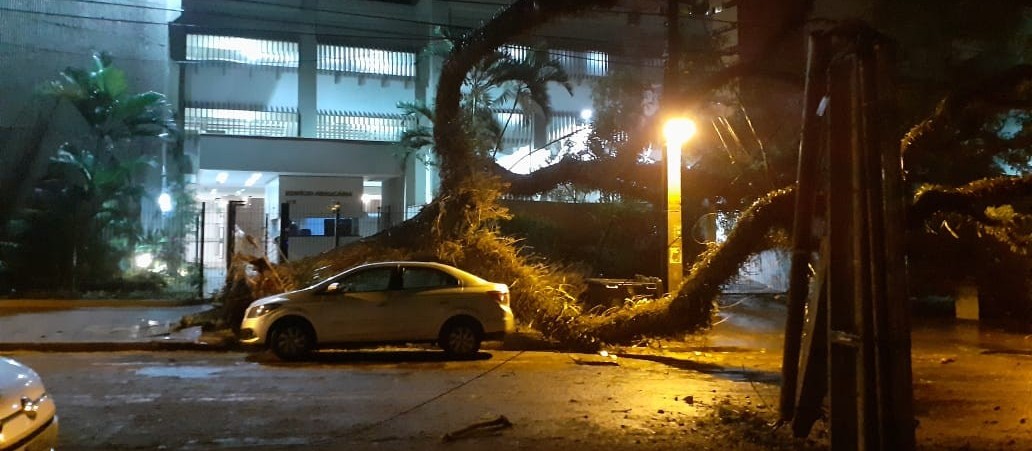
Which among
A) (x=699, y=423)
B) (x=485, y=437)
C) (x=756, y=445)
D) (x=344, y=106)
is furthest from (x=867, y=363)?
(x=344, y=106)

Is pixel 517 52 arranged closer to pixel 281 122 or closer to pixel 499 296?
pixel 281 122

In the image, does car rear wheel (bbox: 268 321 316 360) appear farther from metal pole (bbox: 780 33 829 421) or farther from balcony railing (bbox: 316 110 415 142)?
balcony railing (bbox: 316 110 415 142)

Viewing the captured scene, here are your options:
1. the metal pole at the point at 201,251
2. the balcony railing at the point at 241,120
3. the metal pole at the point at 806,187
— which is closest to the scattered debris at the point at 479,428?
the metal pole at the point at 806,187

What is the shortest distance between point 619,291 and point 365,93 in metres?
16.8

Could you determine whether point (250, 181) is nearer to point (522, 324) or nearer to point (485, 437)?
point (522, 324)

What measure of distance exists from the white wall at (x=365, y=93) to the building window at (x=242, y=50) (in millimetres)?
1496

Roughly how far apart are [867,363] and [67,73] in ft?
67.4

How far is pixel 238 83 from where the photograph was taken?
27422 millimetres

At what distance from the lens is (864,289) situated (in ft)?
18.1

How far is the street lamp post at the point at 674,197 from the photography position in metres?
13.6

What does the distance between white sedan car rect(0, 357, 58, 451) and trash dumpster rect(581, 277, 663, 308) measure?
10.6m

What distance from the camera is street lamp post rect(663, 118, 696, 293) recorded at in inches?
534

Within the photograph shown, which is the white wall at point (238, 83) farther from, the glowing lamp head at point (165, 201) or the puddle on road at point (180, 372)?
the puddle on road at point (180, 372)

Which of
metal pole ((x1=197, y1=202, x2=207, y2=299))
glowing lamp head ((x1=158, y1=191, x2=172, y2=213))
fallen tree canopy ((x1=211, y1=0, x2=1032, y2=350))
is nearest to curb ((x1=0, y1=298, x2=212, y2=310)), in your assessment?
metal pole ((x1=197, y1=202, x2=207, y2=299))
